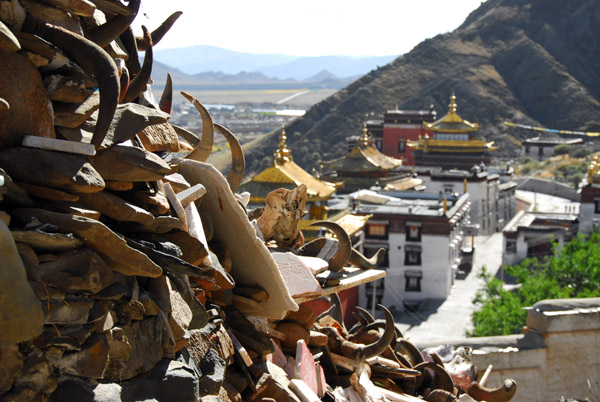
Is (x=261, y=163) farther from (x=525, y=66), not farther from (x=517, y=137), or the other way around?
(x=525, y=66)

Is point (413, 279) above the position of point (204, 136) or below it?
below

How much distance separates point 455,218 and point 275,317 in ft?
124

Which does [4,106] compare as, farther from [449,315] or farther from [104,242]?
[449,315]

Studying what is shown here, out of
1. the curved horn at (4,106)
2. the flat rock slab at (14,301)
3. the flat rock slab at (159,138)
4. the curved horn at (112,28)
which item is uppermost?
the curved horn at (112,28)

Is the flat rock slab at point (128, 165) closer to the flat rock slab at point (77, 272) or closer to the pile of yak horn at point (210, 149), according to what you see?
the flat rock slab at point (77, 272)

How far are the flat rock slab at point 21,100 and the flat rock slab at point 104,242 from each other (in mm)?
424

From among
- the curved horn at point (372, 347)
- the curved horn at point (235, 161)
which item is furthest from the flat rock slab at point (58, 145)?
the curved horn at point (372, 347)

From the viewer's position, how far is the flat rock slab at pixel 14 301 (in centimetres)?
371

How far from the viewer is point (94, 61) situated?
4.56 m

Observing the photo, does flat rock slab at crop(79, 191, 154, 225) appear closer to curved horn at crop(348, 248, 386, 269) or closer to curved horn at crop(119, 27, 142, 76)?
curved horn at crop(119, 27, 142, 76)

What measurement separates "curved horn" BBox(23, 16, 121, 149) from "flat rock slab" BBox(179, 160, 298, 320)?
137 cm

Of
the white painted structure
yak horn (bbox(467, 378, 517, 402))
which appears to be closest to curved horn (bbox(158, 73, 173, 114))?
yak horn (bbox(467, 378, 517, 402))

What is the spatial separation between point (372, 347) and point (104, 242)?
3.41 metres

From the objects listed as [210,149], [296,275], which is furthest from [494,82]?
[296,275]
